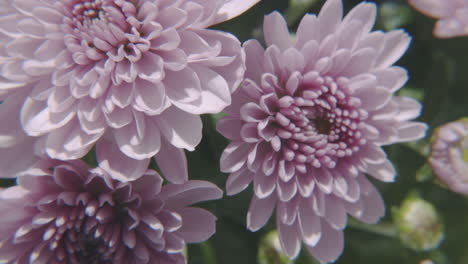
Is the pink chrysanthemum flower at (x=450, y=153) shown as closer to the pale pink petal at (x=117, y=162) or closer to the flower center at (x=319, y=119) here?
the flower center at (x=319, y=119)

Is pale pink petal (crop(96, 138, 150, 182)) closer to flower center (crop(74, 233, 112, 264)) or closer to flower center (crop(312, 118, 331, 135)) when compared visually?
flower center (crop(74, 233, 112, 264))

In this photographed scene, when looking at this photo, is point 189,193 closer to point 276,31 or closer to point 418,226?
point 276,31

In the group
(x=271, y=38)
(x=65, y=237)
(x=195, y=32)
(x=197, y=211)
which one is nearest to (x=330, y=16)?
(x=271, y=38)

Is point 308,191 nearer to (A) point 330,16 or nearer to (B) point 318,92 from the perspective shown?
(B) point 318,92

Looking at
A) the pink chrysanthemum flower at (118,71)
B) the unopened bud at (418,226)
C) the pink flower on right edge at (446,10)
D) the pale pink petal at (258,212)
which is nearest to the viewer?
the pink chrysanthemum flower at (118,71)

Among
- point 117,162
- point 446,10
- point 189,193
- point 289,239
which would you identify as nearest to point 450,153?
point 446,10

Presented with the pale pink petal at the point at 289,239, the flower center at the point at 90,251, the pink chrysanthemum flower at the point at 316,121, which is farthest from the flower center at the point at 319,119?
the flower center at the point at 90,251
